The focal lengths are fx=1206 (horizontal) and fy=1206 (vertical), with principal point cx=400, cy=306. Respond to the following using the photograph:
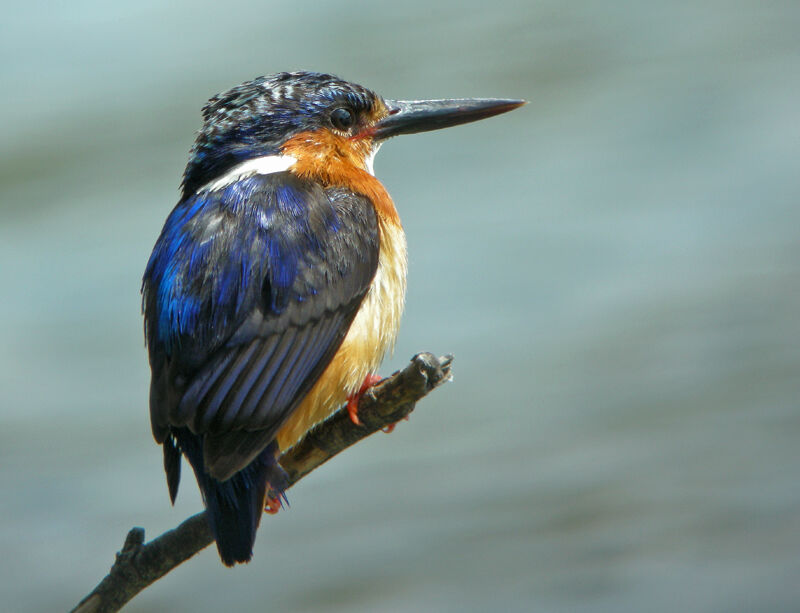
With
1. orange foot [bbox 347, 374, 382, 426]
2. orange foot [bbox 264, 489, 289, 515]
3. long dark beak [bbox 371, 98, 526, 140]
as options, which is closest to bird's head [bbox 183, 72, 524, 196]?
long dark beak [bbox 371, 98, 526, 140]

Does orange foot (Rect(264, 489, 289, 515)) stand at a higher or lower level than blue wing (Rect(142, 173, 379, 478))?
lower

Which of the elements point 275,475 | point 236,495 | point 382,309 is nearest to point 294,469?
point 275,475

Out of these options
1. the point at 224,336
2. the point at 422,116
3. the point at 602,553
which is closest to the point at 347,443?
the point at 224,336

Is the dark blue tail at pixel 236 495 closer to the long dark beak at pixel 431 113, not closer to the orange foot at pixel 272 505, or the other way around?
the orange foot at pixel 272 505

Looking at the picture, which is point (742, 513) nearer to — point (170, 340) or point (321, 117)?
point (321, 117)

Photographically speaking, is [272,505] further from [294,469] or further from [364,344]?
[364,344]

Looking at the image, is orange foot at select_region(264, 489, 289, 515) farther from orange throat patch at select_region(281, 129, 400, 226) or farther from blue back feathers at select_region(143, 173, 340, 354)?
orange throat patch at select_region(281, 129, 400, 226)

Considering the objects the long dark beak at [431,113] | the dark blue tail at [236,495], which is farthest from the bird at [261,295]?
the long dark beak at [431,113]
